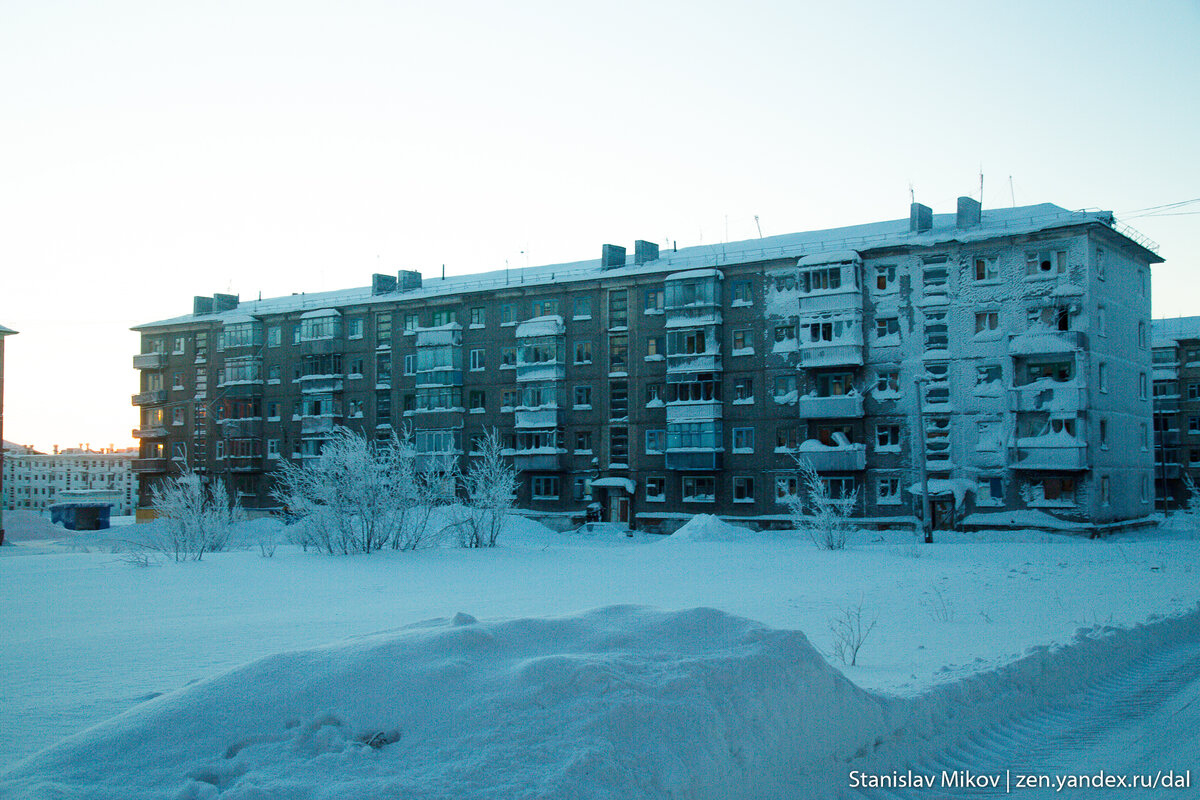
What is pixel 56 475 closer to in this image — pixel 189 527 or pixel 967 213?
pixel 189 527

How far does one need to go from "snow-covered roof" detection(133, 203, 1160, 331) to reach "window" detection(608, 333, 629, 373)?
360 cm

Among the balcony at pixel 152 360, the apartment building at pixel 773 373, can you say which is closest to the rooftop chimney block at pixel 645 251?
the apartment building at pixel 773 373

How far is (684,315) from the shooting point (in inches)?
2048

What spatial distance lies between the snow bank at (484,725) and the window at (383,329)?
184 ft

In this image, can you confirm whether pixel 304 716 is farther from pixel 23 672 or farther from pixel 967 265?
pixel 967 265

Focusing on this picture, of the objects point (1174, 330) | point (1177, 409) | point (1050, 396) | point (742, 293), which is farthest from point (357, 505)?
point (1174, 330)

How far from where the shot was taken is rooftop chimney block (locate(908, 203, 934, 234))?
48522 millimetres

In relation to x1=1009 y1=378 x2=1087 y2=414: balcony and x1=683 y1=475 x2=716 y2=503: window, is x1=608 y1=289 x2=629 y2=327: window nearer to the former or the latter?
x1=683 y1=475 x2=716 y2=503: window

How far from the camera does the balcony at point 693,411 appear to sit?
50.9 metres

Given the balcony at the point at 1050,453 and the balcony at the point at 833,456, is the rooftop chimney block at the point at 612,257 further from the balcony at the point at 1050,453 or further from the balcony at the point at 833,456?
the balcony at the point at 1050,453

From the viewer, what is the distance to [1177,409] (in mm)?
70688

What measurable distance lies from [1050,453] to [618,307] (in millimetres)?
23929

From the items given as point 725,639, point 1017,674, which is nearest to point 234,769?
point 725,639

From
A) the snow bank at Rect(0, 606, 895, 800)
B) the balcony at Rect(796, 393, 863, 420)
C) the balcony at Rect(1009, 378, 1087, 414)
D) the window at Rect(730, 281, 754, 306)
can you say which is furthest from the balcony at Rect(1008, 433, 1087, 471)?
the snow bank at Rect(0, 606, 895, 800)
